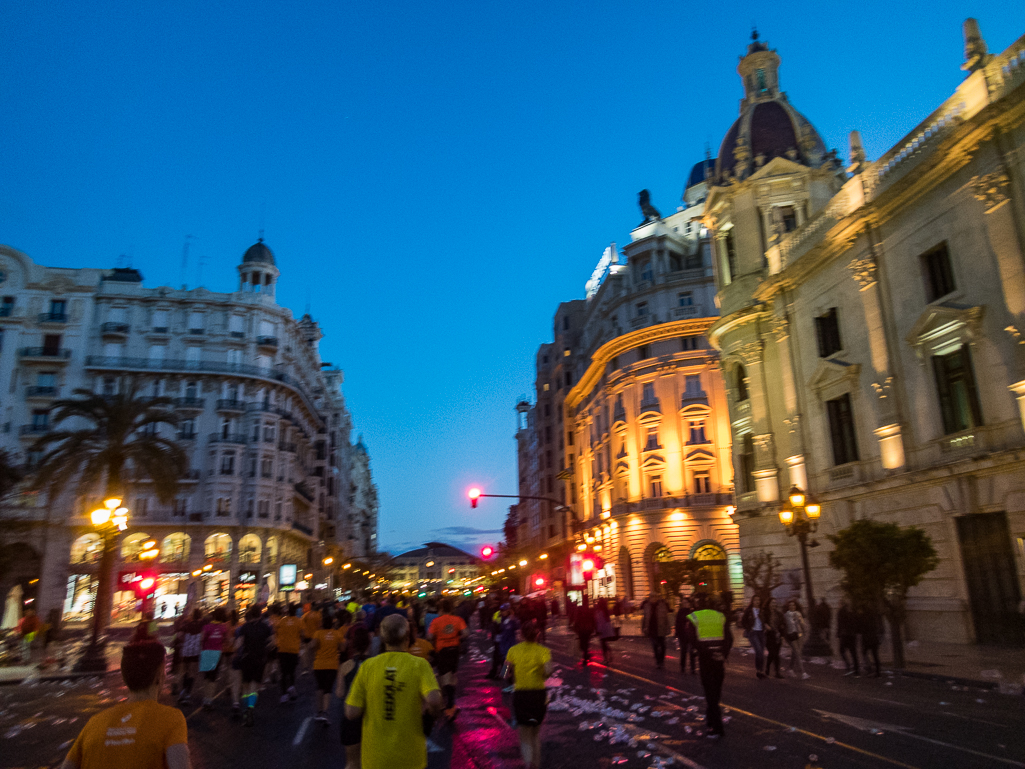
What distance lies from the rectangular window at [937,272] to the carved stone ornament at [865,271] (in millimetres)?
2131

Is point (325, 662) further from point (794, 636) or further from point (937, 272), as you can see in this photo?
point (937, 272)

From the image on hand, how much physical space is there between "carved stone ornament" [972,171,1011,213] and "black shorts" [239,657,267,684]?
70.9ft

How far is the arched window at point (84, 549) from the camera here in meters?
50.7

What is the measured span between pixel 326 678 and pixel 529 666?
5.03 meters

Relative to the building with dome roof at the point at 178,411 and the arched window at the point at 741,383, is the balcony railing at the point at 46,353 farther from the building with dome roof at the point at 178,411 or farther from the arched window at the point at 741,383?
the arched window at the point at 741,383

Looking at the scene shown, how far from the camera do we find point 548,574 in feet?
260

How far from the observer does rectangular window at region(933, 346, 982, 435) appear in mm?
21547

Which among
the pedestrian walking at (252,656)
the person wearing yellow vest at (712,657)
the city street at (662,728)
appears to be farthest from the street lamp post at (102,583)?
the person wearing yellow vest at (712,657)

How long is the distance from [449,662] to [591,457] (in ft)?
168

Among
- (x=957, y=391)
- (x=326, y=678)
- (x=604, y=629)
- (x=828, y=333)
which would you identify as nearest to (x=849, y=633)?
(x=604, y=629)

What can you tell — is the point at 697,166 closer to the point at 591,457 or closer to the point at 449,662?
the point at 591,457

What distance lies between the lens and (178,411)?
178 ft

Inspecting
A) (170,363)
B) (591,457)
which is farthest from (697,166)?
(170,363)

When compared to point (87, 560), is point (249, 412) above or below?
above
